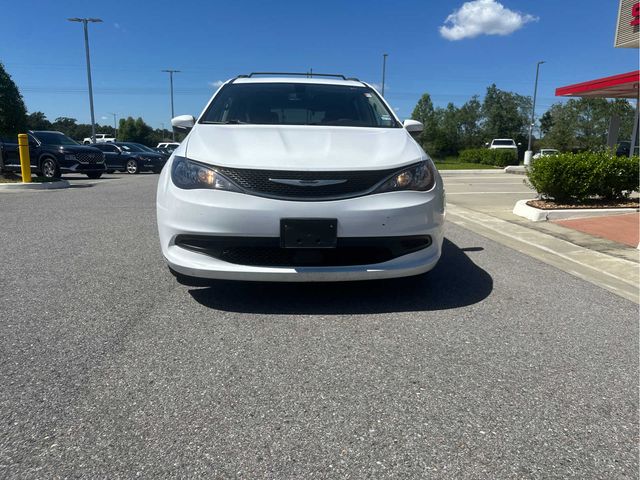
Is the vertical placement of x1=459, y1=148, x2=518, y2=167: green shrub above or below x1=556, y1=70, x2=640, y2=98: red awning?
below

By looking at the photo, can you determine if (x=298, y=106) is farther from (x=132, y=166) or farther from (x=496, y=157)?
(x=496, y=157)

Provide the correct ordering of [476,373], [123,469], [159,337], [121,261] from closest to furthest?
[123,469] < [476,373] < [159,337] < [121,261]

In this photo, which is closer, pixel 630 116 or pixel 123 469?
pixel 123 469

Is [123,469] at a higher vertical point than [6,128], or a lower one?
lower

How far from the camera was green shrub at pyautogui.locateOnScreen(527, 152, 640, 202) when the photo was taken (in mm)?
7762

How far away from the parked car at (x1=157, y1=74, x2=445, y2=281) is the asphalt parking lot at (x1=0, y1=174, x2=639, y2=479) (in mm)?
364

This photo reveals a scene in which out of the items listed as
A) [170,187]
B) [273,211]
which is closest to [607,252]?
[273,211]

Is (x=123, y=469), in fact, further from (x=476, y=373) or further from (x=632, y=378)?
(x=632, y=378)

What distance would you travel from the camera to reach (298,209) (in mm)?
2902

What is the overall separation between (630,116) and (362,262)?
57285 millimetres

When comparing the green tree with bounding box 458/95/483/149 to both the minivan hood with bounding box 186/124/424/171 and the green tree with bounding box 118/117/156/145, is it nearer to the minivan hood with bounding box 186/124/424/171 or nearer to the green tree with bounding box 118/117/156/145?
the green tree with bounding box 118/117/156/145

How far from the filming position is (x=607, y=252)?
5.32 metres

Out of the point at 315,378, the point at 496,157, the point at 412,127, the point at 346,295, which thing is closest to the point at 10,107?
the point at 412,127

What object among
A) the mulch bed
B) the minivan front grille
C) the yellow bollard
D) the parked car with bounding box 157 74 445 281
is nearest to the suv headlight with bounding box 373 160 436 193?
the parked car with bounding box 157 74 445 281
